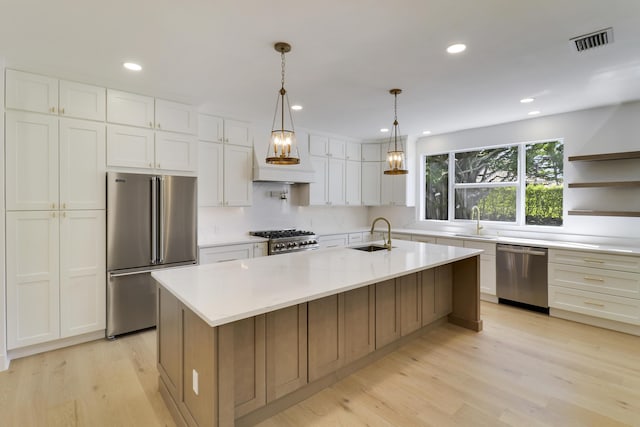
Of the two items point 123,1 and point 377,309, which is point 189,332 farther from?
point 123,1

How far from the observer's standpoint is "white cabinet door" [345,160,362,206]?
5.91 metres

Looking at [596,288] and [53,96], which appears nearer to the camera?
[53,96]

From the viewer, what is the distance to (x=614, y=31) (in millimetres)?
2182

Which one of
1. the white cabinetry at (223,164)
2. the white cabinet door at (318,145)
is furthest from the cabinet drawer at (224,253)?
the white cabinet door at (318,145)

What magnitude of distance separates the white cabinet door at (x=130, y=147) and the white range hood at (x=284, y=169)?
1.43m

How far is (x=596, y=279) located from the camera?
3.58m

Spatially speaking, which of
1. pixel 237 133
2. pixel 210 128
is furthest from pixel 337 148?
pixel 210 128

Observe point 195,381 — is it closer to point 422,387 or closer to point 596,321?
point 422,387

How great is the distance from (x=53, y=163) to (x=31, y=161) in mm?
152

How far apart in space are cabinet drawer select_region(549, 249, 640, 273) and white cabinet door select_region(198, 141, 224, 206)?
4.36 metres

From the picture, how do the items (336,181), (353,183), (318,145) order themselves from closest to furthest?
(318,145), (336,181), (353,183)

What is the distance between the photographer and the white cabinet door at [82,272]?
3023 mm

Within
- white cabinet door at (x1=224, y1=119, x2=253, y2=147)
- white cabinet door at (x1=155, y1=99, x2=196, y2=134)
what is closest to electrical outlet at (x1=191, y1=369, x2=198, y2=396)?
white cabinet door at (x1=155, y1=99, x2=196, y2=134)

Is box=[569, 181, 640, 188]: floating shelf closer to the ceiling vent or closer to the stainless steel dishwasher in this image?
the stainless steel dishwasher
